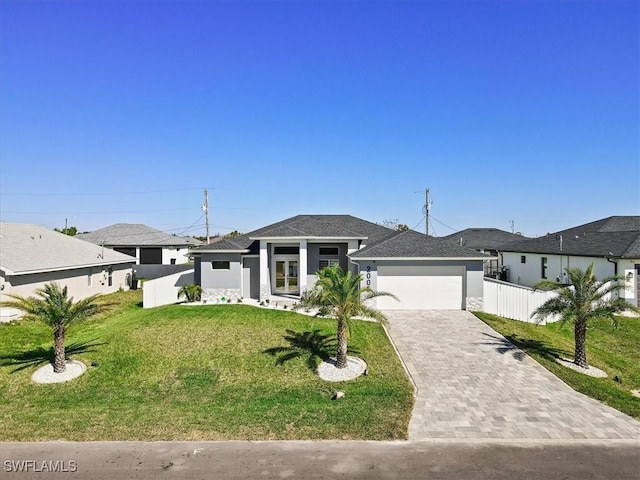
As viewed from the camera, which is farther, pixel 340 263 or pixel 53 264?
pixel 340 263

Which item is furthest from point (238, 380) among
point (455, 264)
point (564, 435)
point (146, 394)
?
point (455, 264)

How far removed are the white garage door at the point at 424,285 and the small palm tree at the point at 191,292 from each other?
→ 403 inches

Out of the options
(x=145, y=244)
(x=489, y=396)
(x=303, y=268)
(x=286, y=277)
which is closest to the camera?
(x=489, y=396)

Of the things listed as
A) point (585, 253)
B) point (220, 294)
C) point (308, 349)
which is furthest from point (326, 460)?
point (585, 253)

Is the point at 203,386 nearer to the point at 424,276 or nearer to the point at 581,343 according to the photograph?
the point at 424,276

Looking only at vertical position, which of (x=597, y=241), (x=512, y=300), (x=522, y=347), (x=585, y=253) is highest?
→ (x=597, y=241)

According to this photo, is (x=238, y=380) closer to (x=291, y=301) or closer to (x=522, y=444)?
(x=522, y=444)

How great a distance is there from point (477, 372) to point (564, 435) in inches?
144

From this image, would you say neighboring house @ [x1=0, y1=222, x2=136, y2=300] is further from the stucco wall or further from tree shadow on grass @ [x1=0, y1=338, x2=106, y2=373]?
tree shadow on grass @ [x1=0, y1=338, x2=106, y2=373]

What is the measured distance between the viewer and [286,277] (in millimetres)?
23688

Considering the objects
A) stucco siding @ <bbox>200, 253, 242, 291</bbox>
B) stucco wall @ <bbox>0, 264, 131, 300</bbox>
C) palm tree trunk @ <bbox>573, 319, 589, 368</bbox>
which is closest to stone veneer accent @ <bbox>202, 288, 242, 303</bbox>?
stucco siding @ <bbox>200, 253, 242, 291</bbox>

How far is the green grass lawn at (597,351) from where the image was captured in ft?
37.0

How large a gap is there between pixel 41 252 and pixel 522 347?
27240mm

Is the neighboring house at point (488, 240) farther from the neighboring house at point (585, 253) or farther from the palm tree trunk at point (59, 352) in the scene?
the palm tree trunk at point (59, 352)
